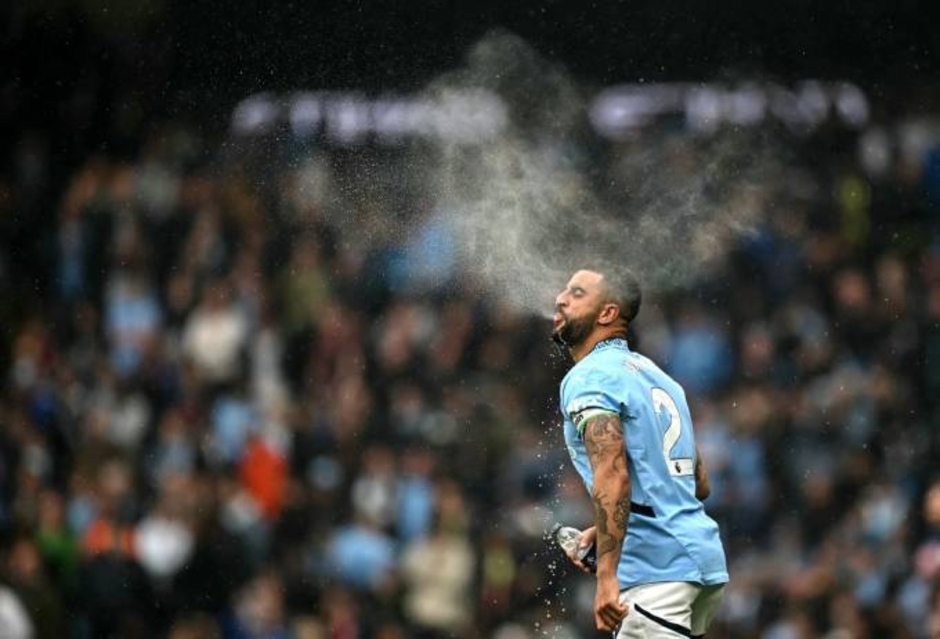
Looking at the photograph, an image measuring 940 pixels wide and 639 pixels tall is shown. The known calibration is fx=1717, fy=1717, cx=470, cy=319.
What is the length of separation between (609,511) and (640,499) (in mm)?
174

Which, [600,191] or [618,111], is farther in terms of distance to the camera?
[618,111]

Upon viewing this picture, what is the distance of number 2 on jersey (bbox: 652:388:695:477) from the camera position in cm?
502

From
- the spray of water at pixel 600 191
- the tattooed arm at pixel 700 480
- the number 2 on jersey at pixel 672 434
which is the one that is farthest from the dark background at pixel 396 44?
the number 2 on jersey at pixel 672 434

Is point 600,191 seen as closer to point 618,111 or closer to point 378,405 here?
point 618,111

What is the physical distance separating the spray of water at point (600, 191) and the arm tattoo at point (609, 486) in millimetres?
6724

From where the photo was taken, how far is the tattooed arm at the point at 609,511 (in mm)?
4809

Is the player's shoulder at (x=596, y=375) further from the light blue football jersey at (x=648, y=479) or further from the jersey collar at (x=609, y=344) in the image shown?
the jersey collar at (x=609, y=344)

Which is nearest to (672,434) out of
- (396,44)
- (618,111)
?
(618,111)

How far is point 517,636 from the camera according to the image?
10.5 meters

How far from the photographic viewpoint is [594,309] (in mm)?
5199

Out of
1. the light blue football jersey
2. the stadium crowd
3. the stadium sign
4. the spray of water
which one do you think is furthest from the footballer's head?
the stadium sign

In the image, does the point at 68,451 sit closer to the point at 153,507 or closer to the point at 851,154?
the point at 153,507

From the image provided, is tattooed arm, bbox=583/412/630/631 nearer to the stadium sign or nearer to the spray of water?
the spray of water

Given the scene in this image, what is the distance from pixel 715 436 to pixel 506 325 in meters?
1.61
